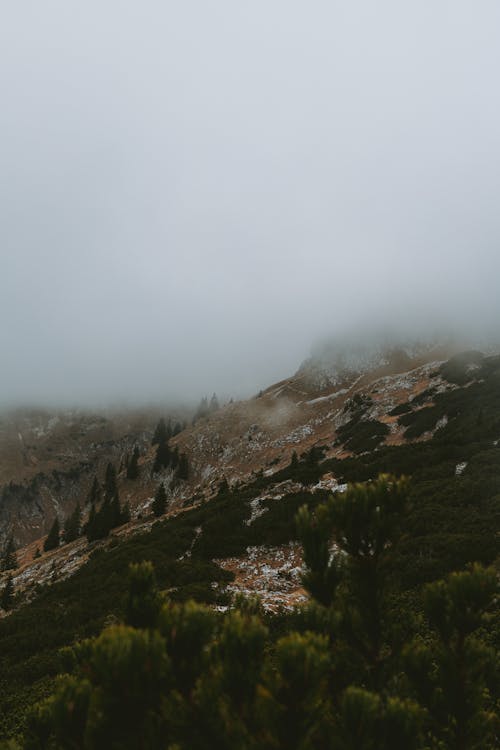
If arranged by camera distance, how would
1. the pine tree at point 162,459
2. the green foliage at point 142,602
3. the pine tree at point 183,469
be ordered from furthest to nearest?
1. the pine tree at point 162,459
2. the pine tree at point 183,469
3. the green foliage at point 142,602

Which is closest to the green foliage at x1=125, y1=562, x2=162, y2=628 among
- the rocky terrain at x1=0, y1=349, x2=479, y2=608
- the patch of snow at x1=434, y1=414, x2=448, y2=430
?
the rocky terrain at x1=0, y1=349, x2=479, y2=608

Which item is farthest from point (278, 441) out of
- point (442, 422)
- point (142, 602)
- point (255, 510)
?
point (142, 602)

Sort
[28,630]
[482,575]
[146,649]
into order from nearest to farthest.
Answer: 1. [146,649]
2. [482,575]
3. [28,630]

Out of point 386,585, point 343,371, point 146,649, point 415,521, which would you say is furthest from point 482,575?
point 343,371

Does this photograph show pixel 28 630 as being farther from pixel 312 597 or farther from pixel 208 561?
pixel 312 597

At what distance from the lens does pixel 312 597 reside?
14.2 ft

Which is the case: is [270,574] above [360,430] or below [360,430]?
above

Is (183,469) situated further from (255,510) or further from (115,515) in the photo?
(255,510)

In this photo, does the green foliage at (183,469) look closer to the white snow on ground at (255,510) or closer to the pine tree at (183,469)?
the pine tree at (183,469)

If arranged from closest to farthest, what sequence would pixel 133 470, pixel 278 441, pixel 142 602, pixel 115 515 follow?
1. pixel 142 602
2. pixel 115 515
3. pixel 278 441
4. pixel 133 470

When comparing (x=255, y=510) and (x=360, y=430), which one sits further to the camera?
(x=360, y=430)

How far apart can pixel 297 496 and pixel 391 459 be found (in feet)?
30.0

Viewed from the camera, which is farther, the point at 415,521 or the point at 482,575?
the point at 415,521

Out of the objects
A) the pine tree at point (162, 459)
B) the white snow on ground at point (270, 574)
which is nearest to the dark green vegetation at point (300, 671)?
the white snow on ground at point (270, 574)
